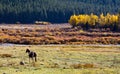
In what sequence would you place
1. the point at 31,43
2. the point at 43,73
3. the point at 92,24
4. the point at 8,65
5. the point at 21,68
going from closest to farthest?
the point at 43,73 → the point at 21,68 → the point at 8,65 → the point at 31,43 → the point at 92,24

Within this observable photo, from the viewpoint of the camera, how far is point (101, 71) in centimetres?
3556

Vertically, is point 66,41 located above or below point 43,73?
below

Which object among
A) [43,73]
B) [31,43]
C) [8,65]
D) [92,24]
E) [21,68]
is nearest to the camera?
[43,73]

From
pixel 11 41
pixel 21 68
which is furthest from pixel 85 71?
pixel 11 41

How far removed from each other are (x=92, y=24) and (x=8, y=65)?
A: 126 metres

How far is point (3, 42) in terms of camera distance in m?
95.9

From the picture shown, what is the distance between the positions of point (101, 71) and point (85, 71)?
5.58ft

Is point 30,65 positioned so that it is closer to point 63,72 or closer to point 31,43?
point 63,72

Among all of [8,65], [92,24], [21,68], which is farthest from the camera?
[92,24]

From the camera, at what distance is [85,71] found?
3519 cm

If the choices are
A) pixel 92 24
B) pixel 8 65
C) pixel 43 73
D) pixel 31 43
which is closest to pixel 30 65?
pixel 8 65

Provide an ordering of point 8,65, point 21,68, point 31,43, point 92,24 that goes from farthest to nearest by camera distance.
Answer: point 92,24 < point 31,43 < point 8,65 < point 21,68

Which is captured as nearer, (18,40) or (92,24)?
(18,40)

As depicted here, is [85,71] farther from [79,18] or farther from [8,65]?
[79,18]
